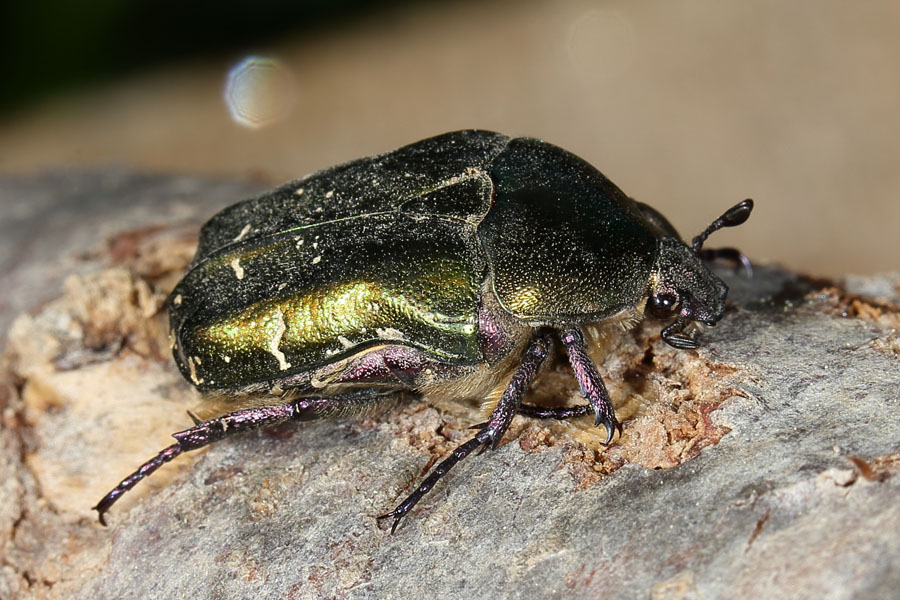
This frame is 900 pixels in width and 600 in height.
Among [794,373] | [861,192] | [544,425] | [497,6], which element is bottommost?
[861,192]

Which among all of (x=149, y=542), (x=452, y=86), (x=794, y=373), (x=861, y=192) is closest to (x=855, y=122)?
(x=861, y=192)

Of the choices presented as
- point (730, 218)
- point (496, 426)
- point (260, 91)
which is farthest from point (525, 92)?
point (496, 426)

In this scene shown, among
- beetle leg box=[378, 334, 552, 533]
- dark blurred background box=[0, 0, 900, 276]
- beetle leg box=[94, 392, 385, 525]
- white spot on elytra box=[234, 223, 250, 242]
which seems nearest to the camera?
beetle leg box=[378, 334, 552, 533]

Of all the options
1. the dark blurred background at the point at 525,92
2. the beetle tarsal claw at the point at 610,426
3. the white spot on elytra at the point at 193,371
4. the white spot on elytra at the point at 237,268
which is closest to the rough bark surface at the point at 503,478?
the beetle tarsal claw at the point at 610,426

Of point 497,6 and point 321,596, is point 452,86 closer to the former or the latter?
A: point 497,6

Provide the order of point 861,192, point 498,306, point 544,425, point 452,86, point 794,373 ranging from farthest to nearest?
point 452,86 < point 861,192 < point 498,306 < point 544,425 < point 794,373

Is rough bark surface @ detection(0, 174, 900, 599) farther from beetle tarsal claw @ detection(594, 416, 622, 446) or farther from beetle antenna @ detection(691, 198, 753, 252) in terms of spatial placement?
beetle antenna @ detection(691, 198, 753, 252)

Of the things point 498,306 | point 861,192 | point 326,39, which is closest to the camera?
point 498,306

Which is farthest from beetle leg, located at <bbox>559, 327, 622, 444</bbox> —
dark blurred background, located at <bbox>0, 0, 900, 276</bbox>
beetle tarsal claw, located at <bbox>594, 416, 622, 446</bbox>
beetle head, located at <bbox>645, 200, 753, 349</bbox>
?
dark blurred background, located at <bbox>0, 0, 900, 276</bbox>
